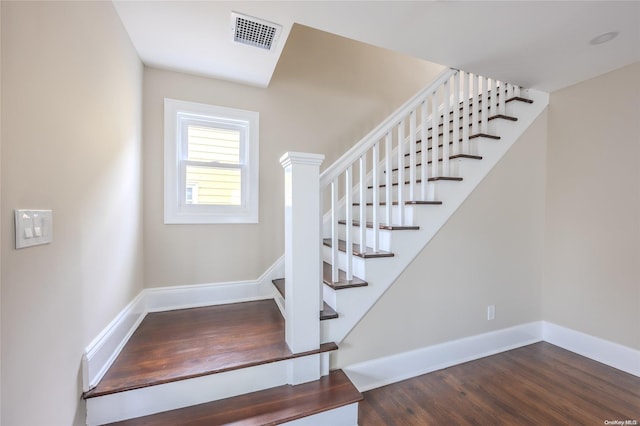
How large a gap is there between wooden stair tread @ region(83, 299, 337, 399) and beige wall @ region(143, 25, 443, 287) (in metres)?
0.38

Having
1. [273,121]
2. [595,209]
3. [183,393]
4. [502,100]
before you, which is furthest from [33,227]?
[595,209]

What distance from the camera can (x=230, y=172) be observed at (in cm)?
249

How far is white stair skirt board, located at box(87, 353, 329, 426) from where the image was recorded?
128cm

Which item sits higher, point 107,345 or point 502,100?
point 502,100

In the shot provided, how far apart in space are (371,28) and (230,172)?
5.46ft

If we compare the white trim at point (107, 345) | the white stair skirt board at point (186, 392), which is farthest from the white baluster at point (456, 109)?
the white trim at point (107, 345)

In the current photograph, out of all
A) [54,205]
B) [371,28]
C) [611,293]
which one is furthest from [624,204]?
[54,205]

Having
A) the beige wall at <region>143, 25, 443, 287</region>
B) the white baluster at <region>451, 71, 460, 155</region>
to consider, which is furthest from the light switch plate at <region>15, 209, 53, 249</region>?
the white baluster at <region>451, 71, 460, 155</region>

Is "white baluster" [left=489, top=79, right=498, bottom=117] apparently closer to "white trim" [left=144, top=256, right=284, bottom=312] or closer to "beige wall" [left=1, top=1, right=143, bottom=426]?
"white trim" [left=144, top=256, right=284, bottom=312]

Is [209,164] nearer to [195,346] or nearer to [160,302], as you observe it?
[160,302]

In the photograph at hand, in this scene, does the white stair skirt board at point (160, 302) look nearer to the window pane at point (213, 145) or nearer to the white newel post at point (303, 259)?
the white newel post at point (303, 259)

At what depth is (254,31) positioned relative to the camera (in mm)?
1742

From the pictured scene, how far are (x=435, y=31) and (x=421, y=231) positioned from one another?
4.44ft

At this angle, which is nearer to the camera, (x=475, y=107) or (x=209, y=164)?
(x=475, y=107)
